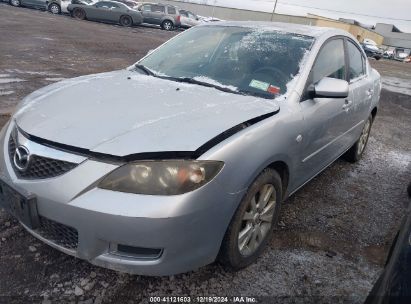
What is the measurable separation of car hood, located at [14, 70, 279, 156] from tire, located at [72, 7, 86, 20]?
22.9 metres

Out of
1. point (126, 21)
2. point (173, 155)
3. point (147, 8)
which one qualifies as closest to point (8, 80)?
point (173, 155)

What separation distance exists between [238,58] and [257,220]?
1.39 metres

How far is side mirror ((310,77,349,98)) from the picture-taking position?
2.89 metres

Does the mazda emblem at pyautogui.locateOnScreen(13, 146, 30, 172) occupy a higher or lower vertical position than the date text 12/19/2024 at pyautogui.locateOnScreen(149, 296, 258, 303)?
higher

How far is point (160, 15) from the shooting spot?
26.1 m

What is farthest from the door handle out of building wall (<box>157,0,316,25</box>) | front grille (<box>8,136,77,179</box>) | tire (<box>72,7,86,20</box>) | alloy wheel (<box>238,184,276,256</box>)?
building wall (<box>157,0,316,25</box>)

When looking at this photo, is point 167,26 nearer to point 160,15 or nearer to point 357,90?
point 160,15

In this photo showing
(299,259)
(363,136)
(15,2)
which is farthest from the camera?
(15,2)

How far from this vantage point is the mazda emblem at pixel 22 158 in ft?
6.98

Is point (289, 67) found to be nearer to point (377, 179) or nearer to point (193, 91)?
point (193, 91)

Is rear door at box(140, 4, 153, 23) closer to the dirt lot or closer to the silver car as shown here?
the dirt lot

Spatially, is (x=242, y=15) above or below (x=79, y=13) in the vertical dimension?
above

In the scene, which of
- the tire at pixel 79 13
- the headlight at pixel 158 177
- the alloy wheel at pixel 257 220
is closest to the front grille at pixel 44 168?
the headlight at pixel 158 177

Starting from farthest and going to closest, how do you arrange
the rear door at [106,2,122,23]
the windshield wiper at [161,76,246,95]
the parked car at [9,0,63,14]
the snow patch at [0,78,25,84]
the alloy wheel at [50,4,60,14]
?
1. the alloy wheel at [50,4,60,14]
2. the parked car at [9,0,63,14]
3. the rear door at [106,2,122,23]
4. the snow patch at [0,78,25,84]
5. the windshield wiper at [161,76,246,95]
